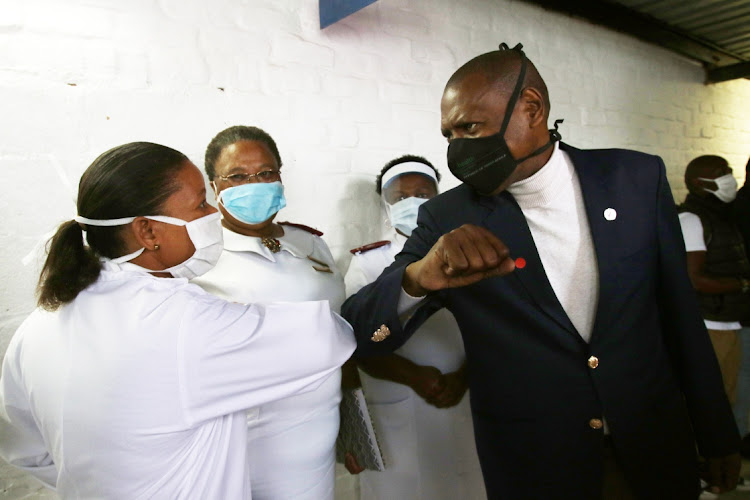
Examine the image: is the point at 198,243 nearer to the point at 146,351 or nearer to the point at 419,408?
the point at 146,351

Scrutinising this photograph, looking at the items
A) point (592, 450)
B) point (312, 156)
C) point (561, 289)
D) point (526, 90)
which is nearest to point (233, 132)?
point (312, 156)

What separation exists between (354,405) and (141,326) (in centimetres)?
84

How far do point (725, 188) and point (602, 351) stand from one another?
2353mm

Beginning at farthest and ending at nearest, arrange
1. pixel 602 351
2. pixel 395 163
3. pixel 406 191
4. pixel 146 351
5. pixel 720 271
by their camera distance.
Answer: pixel 720 271 → pixel 395 163 → pixel 406 191 → pixel 602 351 → pixel 146 351

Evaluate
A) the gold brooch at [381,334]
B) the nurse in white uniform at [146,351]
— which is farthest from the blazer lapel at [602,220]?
the nurse in white uniform at [146,351]

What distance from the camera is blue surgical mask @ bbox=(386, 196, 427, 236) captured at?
1.95 metres

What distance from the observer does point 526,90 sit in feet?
4.11

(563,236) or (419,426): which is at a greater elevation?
(563,236)

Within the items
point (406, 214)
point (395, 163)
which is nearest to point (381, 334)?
point (406, 214)

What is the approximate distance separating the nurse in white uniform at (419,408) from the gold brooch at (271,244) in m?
0.36

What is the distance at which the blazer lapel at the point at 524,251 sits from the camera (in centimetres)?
116

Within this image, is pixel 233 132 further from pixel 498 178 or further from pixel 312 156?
pixel 498 178

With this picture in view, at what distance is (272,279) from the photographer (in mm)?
1546

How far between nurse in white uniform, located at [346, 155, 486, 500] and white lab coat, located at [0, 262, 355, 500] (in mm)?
757
